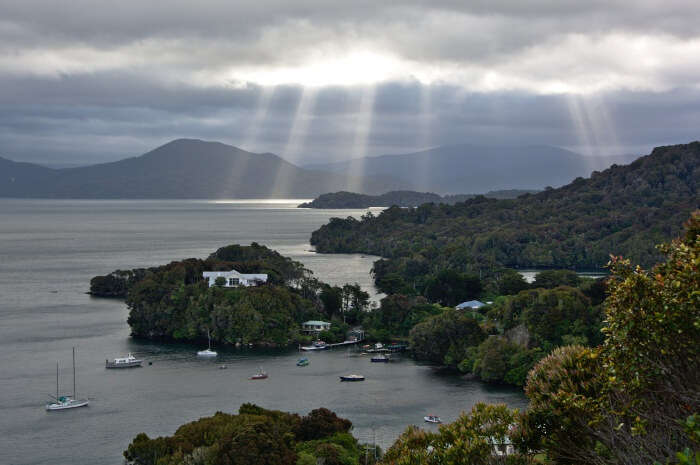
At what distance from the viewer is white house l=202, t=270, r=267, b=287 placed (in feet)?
193

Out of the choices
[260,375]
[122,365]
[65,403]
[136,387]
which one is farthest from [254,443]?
[122,365]

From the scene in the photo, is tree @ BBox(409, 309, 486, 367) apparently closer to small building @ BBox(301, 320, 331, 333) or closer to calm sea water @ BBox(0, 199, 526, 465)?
calm sea water @ BBox(0, 199, 526, 465)

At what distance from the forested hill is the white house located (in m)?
27.8

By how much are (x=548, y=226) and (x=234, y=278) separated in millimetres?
70180

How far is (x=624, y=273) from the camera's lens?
10.4 meters

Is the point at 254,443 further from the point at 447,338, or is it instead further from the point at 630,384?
the point at 447,338

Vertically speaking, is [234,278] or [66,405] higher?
[234,278]

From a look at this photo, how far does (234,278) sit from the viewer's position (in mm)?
58906

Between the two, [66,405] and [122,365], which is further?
[122,365]

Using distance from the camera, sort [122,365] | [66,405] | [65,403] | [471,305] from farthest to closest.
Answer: [471,305] < [122,365] < [65,403] < [66,405]

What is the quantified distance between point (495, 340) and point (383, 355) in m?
8.01

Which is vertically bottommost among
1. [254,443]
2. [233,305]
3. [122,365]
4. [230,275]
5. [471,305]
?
[122,365]

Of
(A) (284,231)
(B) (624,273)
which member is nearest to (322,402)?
(B) (624,273)

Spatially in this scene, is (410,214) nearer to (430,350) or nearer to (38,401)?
(430,350)
